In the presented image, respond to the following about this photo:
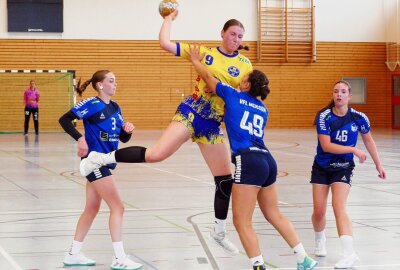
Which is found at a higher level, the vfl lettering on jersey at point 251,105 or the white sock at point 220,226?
the vfl lettering on jersey at point 251,105

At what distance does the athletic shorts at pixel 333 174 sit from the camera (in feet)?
26.5

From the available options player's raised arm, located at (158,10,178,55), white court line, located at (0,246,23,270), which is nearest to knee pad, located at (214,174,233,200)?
player's raised arm, located at (158,10,178,55)

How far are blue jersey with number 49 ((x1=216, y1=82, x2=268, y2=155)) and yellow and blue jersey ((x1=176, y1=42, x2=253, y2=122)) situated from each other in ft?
3.44

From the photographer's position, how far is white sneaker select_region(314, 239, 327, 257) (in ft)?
26.8

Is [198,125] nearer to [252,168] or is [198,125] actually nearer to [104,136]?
[104,136]

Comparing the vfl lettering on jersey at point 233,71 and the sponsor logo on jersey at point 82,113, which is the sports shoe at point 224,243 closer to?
the vfl lettering on jersey at point 233,71

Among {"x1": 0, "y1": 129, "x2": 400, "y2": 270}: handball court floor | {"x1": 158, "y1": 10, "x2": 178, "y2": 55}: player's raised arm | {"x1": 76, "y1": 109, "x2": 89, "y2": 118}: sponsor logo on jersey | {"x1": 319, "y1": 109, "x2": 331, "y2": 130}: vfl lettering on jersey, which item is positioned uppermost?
{"x1": 158, "y1": 10, "x2": 178, "y2": 55}: player's raised arm

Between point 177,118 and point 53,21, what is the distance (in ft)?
87.5

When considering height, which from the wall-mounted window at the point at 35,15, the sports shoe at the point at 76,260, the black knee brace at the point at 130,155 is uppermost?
the wall-mounted window at the point at 35,15

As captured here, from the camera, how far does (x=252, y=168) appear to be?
6828 mm

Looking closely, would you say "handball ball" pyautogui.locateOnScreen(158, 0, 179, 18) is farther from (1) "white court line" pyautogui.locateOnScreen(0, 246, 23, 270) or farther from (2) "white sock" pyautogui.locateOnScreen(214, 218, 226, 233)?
(1) "white court line" pyautogui.locateOnScreen(0, 246, 23, 270)

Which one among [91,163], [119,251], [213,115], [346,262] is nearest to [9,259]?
[119,251]

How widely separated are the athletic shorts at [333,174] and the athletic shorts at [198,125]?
0.99 m

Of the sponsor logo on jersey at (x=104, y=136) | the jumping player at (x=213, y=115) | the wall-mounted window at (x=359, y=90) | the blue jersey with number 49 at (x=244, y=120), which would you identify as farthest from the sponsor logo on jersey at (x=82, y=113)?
the wall-mounted window at (x=359, y=90)
